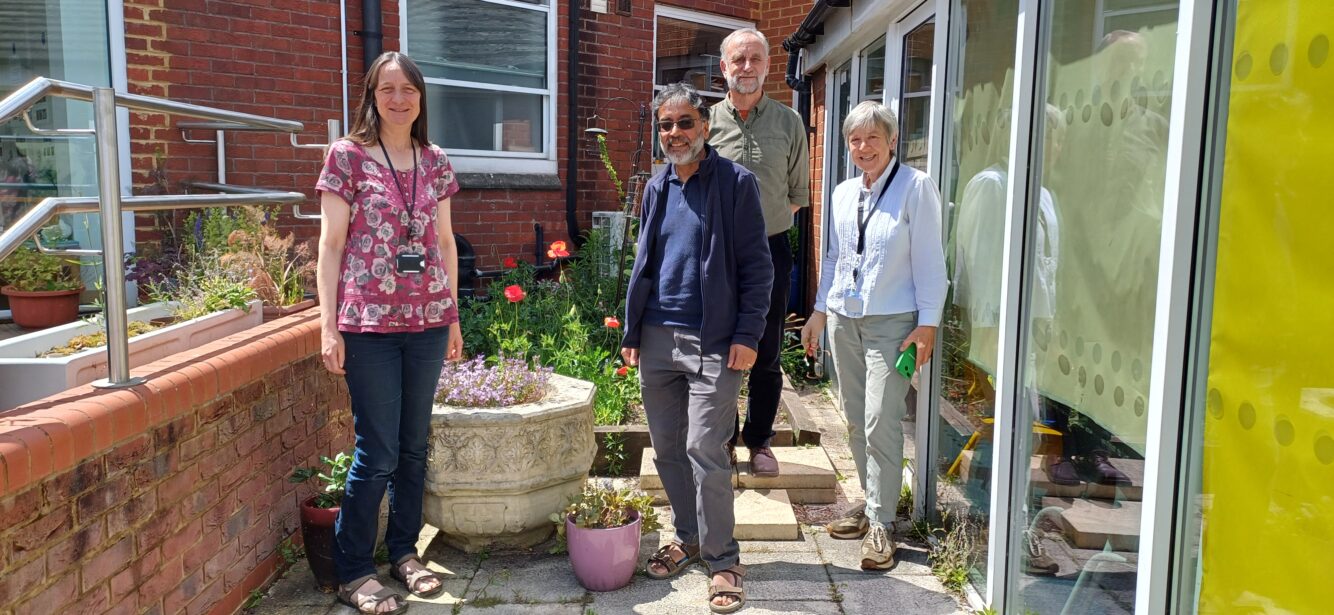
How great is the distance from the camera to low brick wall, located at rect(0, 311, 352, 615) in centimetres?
223

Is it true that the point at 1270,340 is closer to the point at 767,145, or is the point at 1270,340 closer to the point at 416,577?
the point at 767,145

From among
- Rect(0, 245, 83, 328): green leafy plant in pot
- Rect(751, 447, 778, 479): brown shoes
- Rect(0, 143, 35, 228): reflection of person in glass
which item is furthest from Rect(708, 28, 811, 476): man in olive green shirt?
Answer: Rect(0, 143, 35, 228): reflection of person in glass

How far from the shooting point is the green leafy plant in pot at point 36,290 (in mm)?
4340

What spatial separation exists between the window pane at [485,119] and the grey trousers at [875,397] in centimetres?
436

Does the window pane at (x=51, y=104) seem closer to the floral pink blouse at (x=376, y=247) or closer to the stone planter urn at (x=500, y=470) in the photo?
the stone planter urn at (x=500, y=470)

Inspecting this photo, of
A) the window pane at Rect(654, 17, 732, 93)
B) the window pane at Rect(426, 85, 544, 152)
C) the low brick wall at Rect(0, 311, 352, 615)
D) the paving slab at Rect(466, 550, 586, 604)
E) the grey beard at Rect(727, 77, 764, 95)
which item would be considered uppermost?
the window pane at Rect(654, 17, 732, 93)

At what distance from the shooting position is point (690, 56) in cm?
930

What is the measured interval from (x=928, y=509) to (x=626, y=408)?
74.9 inches

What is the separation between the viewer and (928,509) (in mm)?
3975

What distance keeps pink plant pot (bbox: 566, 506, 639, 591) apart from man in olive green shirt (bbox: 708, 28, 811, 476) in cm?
93

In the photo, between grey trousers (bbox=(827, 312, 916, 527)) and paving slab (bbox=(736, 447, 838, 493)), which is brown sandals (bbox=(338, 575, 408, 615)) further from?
grey trousers (bbox=(827, 312, 916, 527))

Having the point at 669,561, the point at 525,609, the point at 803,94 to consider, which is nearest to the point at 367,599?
the point at 525,609

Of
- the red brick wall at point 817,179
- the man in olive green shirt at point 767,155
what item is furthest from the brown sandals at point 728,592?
the red brick wall at point 817,179

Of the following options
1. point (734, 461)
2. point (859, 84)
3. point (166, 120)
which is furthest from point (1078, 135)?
point (166, 120)
